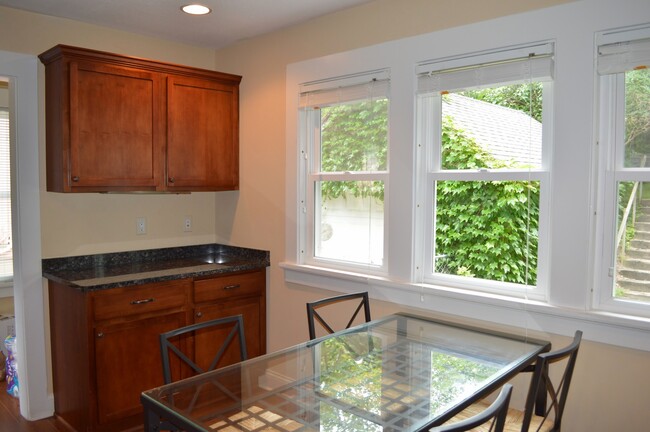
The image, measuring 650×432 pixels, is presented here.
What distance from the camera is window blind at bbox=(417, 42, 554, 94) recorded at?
2.31 metres

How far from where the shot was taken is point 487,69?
8.11 ft

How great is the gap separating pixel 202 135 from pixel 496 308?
2208 mm

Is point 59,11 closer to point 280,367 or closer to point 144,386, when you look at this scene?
point 144,386

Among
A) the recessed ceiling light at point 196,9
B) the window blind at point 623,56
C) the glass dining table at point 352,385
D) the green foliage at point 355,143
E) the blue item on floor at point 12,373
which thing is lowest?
the blue item on floor at point 12,373

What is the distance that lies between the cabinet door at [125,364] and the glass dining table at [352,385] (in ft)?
4.32

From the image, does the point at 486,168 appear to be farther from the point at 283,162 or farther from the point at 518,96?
the point at 283,162

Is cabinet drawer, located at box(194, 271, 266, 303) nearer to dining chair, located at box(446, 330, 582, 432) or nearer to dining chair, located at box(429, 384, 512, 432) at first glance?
dining chair, located at box(446, 330, 582, 432)

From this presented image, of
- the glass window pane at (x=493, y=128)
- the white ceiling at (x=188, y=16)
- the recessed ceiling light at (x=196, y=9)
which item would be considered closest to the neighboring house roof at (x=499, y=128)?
the glass window pane at (x=493, y=128)

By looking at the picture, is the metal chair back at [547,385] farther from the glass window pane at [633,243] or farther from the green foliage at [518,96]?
the green foliage at [518,96]

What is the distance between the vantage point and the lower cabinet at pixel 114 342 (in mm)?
2865

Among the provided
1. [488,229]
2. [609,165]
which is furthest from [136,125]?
[609,165]

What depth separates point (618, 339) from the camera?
2.11m

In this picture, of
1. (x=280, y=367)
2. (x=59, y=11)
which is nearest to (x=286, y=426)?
(x=280, y=367)

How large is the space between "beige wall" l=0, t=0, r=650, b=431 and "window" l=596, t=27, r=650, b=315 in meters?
0.49
